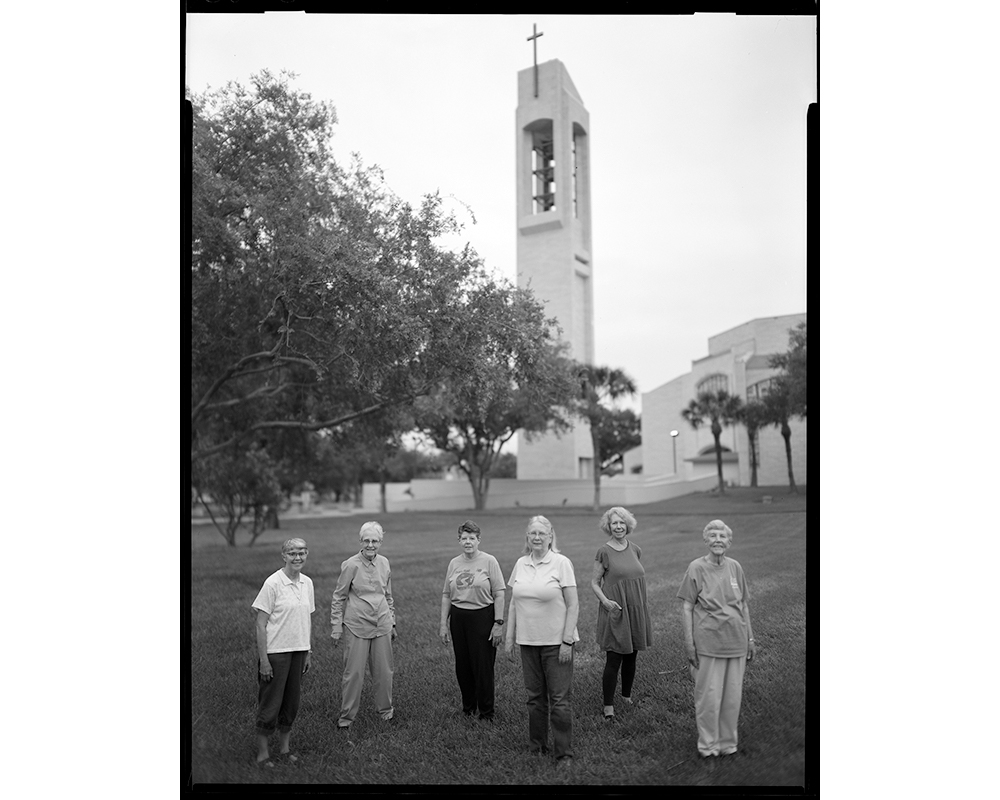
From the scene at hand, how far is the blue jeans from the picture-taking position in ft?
16.5

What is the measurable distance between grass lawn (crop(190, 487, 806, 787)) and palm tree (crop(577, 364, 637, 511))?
889mm

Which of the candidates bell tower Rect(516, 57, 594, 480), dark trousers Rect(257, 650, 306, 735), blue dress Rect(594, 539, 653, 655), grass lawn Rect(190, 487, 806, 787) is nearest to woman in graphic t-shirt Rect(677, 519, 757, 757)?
grass lawn Rect(190, 487, 806, 787)

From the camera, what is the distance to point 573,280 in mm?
6504

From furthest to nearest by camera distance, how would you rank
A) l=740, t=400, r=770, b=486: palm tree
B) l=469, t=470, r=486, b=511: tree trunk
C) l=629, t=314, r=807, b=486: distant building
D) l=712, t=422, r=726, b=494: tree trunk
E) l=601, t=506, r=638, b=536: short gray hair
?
1. l=469, t=470, r=486, b=511: tree trunk
2. l=712, t=422, r=726, b=494: tree trunk
3. l=740, t=400, r=770, b=486: palm tree
4. l=629, t=314, r=807, b=486: distant building
5. l=601, t=506, r=638, b=536: short gray hair

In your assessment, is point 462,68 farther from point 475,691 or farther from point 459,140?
point 475,691

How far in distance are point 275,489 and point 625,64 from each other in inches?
388

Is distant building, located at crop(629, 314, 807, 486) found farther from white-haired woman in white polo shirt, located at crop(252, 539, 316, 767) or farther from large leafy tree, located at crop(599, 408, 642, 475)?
white-haired woman in white polo shirt, located at crop(252, 539, 316, 767)

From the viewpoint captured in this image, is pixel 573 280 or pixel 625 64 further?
pixel 573 280

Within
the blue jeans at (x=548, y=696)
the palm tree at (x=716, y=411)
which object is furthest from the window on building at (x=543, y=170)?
the blue jeans at (x=548, y=696)

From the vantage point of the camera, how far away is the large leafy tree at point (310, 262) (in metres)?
5.96

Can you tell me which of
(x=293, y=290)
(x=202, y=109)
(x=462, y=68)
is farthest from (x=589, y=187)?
(x=202, y=109)

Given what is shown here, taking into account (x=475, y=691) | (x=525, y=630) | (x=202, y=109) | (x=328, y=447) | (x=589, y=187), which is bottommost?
(x=475, y=691)

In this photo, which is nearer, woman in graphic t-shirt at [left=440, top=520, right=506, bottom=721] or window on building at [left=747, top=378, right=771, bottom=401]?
woman in graphic t-shirt at [left=440, top=520, right=506, bottom=721]

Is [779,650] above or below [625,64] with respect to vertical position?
below
